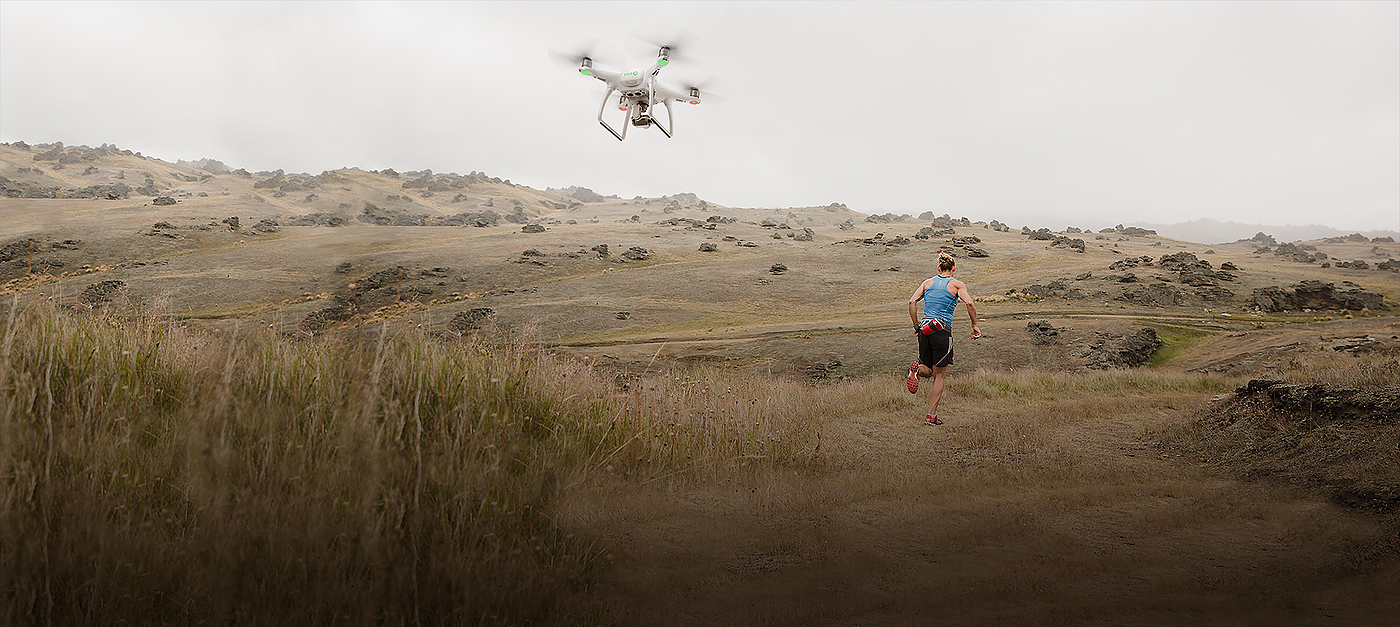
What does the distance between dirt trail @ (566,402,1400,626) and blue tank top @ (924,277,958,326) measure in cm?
316

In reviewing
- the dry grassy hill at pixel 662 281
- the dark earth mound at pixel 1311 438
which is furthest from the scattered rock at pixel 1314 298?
the dark earth mound at pixel 1311 438

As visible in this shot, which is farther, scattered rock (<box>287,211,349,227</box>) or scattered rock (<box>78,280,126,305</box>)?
scattered rock (<box>287,211,349,227</box>)

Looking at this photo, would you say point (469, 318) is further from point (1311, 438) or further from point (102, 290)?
point (1311, 438)

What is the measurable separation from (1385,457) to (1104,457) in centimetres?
215

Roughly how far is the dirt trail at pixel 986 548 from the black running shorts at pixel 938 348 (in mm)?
2855

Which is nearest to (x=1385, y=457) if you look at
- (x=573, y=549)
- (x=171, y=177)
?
(x=573, y=549)

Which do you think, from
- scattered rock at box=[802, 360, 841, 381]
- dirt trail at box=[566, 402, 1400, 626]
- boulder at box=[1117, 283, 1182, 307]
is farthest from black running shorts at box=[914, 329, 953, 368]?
boulder at box=[1117, 283, 1182, 307]

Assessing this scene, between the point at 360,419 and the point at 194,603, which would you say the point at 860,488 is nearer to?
the point at 360,419

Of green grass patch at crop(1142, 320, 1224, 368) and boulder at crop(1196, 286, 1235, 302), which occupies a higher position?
boulder at crop(1196, 286, 1235, 302)

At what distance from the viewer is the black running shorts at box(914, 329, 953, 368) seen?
9641 millimetres

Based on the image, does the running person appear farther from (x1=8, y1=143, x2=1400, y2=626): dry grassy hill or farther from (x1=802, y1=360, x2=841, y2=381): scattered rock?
(x1=802, y1=360, x2=841, y2=381): scattered rock

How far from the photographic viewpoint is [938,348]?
9688 millimetres

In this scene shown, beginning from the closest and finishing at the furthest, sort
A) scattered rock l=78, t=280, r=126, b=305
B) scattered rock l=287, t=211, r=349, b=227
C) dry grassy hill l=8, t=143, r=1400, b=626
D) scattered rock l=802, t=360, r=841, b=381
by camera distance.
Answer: dry grassy hill l=8, t=143, r=1400, b=626
scattered rock l=802, t=360, r=841, b=381
scattered rock l=78, t=280, r=126, b=305
scattered rock l=287, t=211, r=349, b=227

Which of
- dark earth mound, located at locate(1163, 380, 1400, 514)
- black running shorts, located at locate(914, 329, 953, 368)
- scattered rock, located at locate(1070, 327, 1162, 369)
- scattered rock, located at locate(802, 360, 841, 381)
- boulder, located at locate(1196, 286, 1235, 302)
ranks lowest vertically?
scattered rock, located at locate(802, 360, 841, 381)
